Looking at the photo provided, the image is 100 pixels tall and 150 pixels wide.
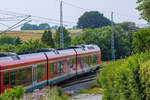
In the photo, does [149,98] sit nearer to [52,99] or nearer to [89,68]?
[52,99]

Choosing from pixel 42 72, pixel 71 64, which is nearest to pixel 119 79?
pixel 42 72

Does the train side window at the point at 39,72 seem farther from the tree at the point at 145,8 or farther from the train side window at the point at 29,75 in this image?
the tree at the point at 145,8

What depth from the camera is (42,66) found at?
22.6 metres

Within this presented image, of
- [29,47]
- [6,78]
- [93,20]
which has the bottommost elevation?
[6,78]

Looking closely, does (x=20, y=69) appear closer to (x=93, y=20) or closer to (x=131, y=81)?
(x=131, y=81)

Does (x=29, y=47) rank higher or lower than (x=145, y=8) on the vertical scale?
lower

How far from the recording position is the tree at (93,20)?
120562mm

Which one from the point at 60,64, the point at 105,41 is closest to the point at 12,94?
the point at 60,64

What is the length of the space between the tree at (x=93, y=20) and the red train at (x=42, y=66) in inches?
3455

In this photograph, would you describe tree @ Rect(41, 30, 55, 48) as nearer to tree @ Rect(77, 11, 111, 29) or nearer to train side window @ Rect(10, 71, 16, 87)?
train side window @ Rect(10, 71, 16, 87)

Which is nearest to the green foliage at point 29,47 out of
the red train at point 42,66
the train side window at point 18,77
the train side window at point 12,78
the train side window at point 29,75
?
the red train at point 42,66

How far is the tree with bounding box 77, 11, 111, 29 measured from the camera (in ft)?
396

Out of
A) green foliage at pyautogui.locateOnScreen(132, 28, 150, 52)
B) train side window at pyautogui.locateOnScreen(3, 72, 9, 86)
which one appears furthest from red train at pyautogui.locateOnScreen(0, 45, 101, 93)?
green foliage at pyautogui.locateOnScreen(132, 28, 150, 52)

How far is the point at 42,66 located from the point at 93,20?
99447mm
